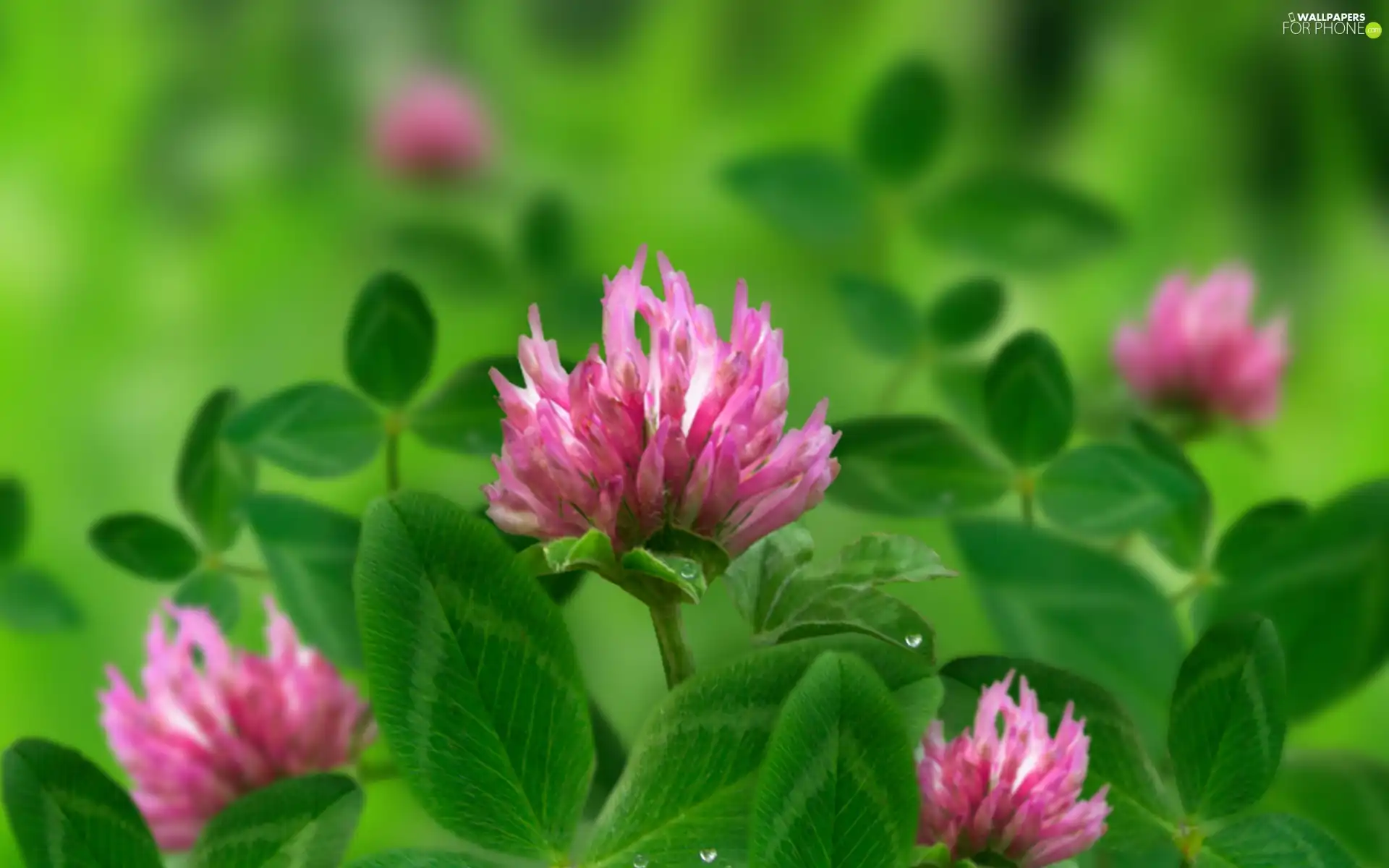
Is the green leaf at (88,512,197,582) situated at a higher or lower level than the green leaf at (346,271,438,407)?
lower

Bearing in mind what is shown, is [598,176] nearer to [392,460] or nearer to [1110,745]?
[392,460]

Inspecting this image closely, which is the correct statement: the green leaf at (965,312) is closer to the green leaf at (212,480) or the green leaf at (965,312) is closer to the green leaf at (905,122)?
the green leaf at (905,122)

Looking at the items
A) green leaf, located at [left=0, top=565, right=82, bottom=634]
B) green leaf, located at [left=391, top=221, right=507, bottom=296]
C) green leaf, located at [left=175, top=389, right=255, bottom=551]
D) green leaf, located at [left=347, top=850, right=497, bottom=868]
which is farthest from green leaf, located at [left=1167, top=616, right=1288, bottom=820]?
green leaf, located at [left=391, top=221, right=507, bottom=296]

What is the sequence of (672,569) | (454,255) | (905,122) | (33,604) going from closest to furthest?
1. (672,569)
2. (33,604)
3. (905,122)
4. (454,255)

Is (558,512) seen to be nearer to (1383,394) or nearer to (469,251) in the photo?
(469,251)

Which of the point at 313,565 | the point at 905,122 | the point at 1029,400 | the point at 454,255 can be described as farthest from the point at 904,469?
the point at 454,255

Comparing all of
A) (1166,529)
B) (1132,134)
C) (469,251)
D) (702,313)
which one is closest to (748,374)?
(702,313)

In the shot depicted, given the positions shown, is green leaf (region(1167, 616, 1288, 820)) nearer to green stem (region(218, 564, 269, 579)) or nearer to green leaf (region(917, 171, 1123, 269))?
green stem (region(218, 564, 269, 579))
